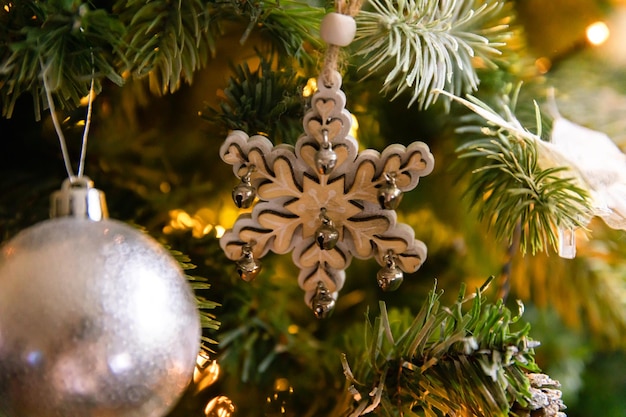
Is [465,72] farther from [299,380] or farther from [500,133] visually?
[299,380]

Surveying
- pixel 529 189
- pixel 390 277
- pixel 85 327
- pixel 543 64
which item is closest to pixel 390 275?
pixel 390 277

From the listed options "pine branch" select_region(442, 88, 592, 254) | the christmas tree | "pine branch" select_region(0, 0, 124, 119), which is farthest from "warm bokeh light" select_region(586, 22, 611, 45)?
"pine branch" select_region(0, 0, 124, 119)

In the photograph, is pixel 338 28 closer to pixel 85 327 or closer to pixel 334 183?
pixel 334 183

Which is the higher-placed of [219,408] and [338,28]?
[338,28]

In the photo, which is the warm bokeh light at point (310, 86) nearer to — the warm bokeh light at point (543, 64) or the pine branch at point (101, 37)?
the pine branch at point (101, 37)

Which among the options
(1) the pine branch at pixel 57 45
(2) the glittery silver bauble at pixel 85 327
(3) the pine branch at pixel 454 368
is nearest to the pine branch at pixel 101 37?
(1) the pine branch at pixel 57 45

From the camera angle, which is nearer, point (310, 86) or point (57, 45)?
point (57, 45)
